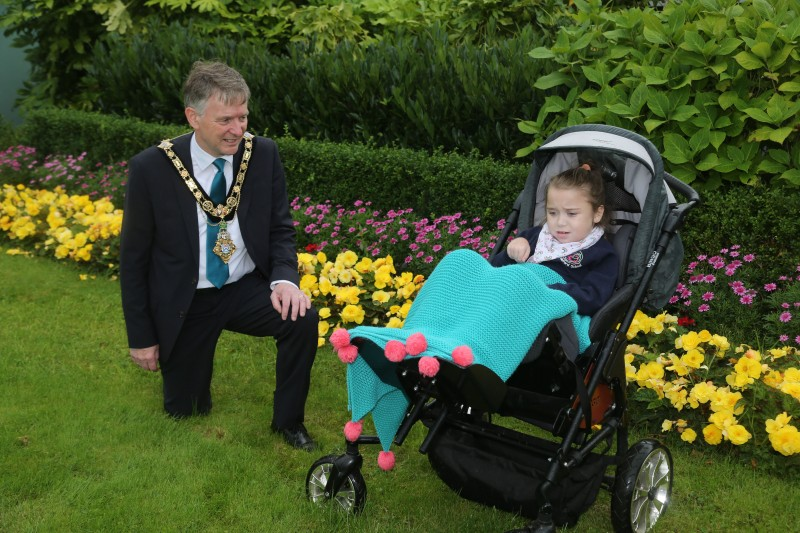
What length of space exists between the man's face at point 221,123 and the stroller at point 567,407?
51.4 inches

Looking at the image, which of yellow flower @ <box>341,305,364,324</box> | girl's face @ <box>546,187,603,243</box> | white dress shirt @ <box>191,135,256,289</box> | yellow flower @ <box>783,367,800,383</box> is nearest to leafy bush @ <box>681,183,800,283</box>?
yellow flower @ <box>783,367,800,383</box>

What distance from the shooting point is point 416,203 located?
6.11 metres

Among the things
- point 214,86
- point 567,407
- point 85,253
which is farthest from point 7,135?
point 567,407

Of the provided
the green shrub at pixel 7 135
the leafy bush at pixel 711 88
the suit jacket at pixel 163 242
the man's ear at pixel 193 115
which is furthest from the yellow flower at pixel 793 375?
the green shrub at pixel 7 135

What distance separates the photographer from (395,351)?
270 cm

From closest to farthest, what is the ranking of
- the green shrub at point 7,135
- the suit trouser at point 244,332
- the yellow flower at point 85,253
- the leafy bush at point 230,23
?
1. the suit trouser at point 244,332
2. the yellow flower at point 85,253
3. the leafy bush at point 230,23
4. the green shrub at point 7,135

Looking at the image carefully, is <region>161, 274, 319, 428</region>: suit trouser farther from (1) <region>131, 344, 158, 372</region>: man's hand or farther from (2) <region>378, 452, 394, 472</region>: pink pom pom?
(2) <region>378, 452, 394, 472</region>: pink pom pom

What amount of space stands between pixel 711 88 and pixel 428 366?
10.3 ft

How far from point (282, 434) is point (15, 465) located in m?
1.12

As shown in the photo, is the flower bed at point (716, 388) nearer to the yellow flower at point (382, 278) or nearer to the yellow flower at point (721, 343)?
the yellow flower at point (721, 343)

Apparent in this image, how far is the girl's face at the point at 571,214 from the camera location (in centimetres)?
345

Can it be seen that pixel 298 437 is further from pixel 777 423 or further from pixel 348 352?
pixel 777 423

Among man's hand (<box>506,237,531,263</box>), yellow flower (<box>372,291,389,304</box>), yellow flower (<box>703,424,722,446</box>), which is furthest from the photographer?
yellow flower (<box>372,291,389,304</box>)

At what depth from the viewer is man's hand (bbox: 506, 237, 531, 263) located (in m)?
3.59
